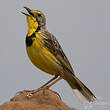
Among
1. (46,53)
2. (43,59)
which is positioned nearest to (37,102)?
(43,59)

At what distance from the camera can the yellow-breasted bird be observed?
598 cm

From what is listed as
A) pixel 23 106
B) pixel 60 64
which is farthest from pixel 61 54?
pixel 23 106

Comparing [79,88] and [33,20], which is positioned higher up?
[33,20]

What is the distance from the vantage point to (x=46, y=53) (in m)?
6.01

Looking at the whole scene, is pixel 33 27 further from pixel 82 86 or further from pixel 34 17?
pixel 82 86

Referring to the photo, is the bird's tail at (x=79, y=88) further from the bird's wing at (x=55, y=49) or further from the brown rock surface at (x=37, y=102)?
the brown rock surface at (x=37, y=102)

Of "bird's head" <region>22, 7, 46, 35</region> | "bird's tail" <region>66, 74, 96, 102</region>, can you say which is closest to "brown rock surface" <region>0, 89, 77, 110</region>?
"bird's tail" <region>66, 74, 96, 102</region>

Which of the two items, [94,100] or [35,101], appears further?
[94,100]

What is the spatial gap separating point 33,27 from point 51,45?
43 cm

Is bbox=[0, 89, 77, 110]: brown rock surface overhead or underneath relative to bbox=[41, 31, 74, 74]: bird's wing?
underneath

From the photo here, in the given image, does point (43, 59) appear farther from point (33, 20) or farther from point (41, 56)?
point (33, 20)

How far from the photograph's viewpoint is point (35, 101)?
6020mm

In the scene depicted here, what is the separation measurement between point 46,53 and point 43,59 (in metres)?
0.11

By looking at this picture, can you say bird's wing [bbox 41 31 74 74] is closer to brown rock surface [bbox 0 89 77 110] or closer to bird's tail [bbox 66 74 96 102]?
bird's tail [bbox 66 74 96 102]
